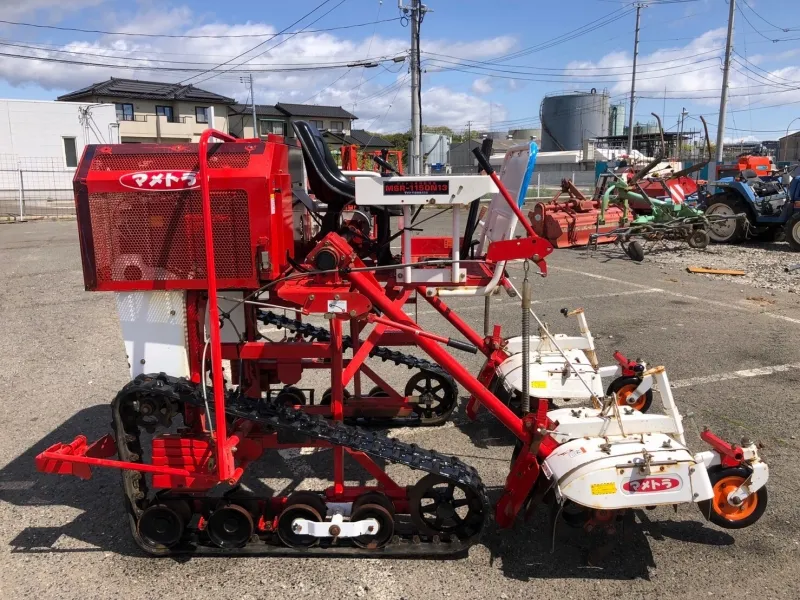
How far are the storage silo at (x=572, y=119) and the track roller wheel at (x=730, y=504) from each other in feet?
219

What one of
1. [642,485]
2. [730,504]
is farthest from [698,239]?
[642,485]

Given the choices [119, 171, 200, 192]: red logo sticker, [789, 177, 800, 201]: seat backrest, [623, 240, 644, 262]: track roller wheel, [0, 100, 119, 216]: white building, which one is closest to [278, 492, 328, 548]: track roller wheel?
[119, 171, 200, 192]: red logo sticker

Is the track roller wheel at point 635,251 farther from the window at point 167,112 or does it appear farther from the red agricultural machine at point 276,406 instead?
the window at point 167,112

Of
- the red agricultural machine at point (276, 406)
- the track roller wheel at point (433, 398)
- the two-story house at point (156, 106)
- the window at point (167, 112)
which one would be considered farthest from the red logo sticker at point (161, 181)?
the window at point (167, 112)

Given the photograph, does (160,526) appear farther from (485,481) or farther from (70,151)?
(70,151)

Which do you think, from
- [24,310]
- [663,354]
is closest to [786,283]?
[663,354]

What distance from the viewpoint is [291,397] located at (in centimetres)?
535

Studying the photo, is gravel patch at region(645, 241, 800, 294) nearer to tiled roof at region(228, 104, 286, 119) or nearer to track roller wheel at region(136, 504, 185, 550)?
track roller wheel at region(136, 504, 185, 550)

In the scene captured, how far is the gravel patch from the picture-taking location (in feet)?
36.1

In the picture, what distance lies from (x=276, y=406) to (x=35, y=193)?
2816 centimetres

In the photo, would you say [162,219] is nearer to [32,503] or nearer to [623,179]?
[32,503]

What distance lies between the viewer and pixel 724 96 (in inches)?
1080

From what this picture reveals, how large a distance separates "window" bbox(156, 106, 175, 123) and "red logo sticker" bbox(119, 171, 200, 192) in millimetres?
48901

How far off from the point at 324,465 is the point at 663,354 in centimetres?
423
